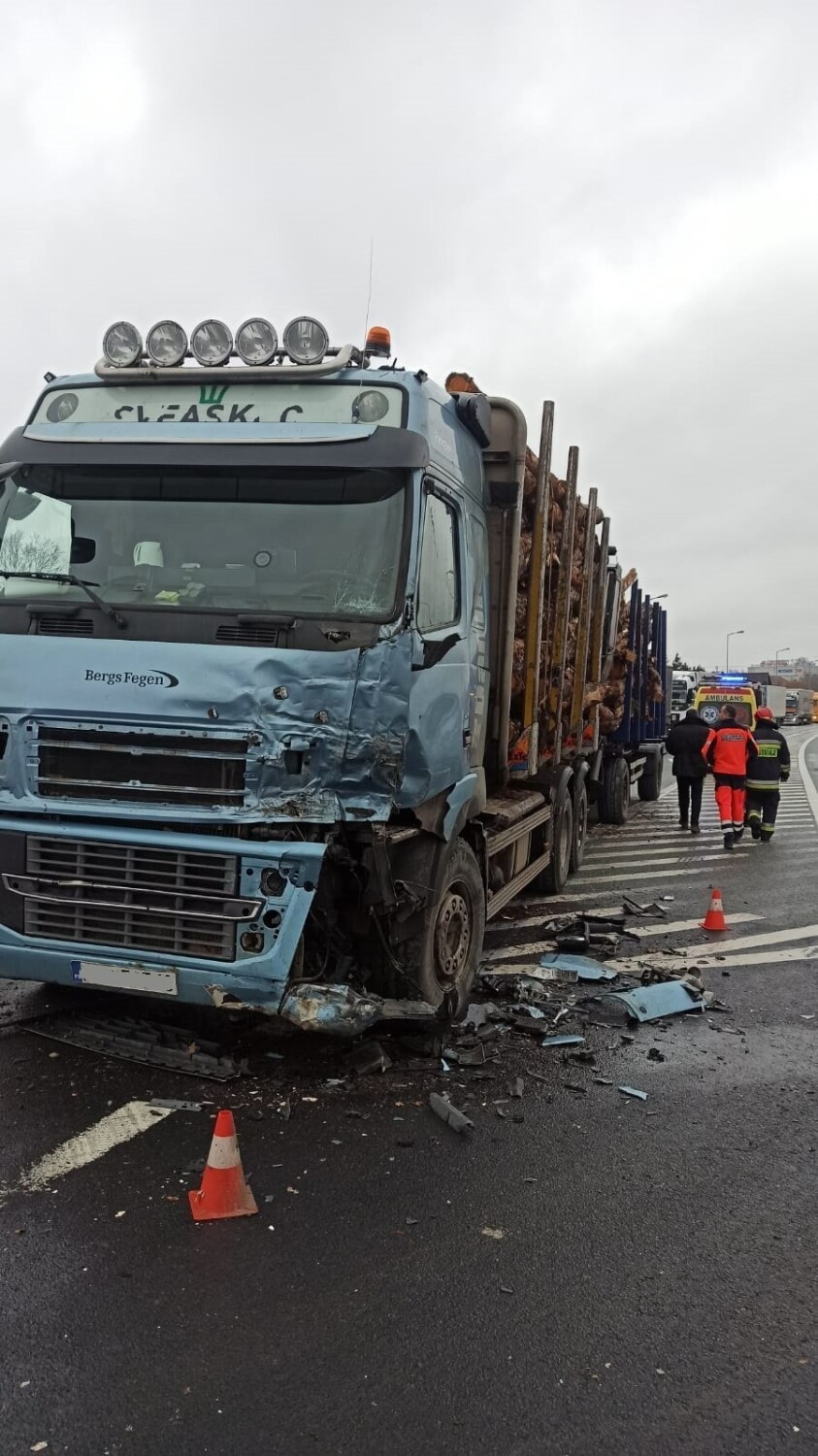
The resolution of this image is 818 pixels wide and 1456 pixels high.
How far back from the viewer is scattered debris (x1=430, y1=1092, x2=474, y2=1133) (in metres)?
4.04

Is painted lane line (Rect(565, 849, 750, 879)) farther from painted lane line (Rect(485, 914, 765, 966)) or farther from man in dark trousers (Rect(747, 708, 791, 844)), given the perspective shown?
man in dark trousers (Rect(747, 708, 791, 844))

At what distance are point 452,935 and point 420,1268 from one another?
2131mm

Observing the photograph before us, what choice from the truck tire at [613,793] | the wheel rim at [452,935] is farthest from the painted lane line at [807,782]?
the wheel rim at [452,935]

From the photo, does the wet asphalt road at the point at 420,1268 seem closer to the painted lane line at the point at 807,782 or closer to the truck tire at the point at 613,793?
the truck tire at the point at 613,793

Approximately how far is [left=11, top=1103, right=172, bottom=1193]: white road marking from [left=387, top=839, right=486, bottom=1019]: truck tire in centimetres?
125

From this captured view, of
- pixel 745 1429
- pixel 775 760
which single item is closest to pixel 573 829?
pixel 775 760

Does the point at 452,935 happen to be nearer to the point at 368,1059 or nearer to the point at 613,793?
the point at 368,1059

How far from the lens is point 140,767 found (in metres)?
4.02

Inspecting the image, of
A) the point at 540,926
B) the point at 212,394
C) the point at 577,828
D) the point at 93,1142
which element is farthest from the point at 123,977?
the point at 577,828

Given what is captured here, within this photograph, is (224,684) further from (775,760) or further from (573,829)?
(775,760)

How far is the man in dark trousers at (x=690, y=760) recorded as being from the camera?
13.7 meters

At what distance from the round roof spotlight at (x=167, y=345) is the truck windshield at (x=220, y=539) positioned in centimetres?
71

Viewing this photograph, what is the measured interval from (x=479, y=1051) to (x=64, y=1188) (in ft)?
6.69

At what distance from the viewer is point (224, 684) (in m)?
3.94
